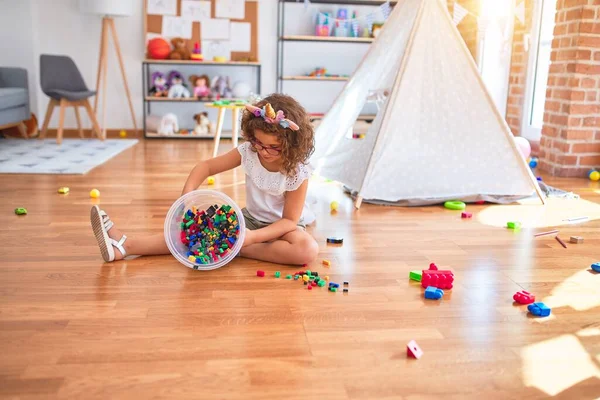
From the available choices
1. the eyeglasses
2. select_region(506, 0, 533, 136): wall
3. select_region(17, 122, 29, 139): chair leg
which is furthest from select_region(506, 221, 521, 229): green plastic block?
select_region(17, 122, 29, 139): chair leg

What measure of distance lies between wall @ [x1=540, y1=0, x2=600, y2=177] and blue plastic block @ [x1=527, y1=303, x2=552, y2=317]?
2.42 m

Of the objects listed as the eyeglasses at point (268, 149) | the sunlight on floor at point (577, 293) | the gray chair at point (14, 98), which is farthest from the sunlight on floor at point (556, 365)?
the gray chair at point (14, 98)

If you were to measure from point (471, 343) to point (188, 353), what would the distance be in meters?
0.65

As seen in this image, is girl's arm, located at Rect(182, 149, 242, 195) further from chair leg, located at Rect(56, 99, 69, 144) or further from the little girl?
chair leg, located at Rect(56, 99, 69, 144)

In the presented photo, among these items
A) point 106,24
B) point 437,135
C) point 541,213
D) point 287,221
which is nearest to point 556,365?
point 287,221

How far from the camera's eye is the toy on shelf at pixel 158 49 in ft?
16.9

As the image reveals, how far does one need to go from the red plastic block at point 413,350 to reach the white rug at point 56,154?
8.90 ft

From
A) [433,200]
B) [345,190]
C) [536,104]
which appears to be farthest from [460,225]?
[536,104]

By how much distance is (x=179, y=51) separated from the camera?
520cm

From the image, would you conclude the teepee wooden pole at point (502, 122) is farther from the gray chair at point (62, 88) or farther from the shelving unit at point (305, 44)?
the gray chair at point (62, 88)

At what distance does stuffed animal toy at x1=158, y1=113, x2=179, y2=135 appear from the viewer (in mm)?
5223

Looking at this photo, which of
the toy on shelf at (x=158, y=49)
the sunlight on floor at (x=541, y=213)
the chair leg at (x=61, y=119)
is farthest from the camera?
the toy on shelf at (x=158, y=49)

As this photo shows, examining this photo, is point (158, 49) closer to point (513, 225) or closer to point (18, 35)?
point (18, 35)

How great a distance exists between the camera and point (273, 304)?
1.54 metres
